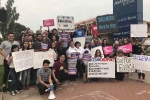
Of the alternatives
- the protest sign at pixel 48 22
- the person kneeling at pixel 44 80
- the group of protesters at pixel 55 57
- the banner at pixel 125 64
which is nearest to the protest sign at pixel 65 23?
the group of protesters at pixel 55 57

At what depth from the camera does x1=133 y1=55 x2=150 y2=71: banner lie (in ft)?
25.5

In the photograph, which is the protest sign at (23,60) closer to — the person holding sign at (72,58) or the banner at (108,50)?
the person holding sign at (72,58)

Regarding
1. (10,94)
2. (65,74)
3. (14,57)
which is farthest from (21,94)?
(65,74)

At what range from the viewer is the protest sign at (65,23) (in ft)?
29.9

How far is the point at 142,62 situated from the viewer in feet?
26.0

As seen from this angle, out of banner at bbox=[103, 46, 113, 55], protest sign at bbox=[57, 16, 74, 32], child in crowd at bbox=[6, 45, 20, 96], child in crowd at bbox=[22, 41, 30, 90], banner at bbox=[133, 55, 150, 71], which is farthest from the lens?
protest sign at bbox=[57, 16, 74, 32]

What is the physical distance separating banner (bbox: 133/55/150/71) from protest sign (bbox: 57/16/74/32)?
3.15 m

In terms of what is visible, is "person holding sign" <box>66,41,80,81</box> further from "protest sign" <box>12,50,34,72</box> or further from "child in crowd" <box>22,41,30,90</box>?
"child in crowd" <box>22,41,30,90</box>

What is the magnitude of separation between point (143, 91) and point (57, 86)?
2992 mm

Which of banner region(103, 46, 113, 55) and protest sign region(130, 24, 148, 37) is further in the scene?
protest sign region(130, 24, 148, 37)

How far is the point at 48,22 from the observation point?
11.4 meters

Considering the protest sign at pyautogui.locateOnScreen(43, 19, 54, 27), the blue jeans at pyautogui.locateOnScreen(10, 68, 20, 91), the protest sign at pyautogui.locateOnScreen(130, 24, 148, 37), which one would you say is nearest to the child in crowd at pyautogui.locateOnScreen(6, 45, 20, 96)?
the blue jeans at pyautogui.locateOnScreen(10, 68, 20, 91)

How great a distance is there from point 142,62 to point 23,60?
447cm

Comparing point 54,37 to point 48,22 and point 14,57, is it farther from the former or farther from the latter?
point 48,22
